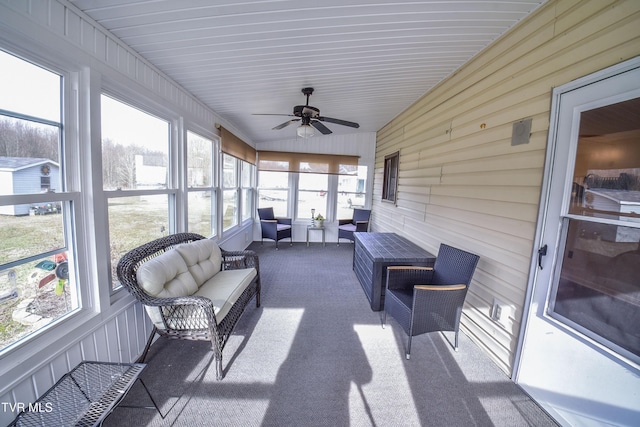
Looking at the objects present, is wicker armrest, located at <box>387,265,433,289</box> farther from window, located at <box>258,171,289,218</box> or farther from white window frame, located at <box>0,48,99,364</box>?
window, located at <box>258,171,289,218</box>

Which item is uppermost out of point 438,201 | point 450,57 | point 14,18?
point 450,57

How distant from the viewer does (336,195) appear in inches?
227

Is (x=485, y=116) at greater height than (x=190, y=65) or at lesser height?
lesser

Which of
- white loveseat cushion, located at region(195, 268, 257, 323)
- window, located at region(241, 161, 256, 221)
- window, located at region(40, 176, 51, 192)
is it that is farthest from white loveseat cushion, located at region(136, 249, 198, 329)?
window, located at region(241, 161, 256, 221)

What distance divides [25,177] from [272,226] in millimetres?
3943

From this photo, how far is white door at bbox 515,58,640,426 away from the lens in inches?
46.7

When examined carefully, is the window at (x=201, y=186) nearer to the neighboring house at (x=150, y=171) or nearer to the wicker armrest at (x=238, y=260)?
the neighboring house at (x=150, y=171)

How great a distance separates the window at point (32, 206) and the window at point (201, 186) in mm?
1349

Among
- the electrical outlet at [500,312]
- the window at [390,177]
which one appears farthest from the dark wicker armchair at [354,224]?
the electrical outlet at [500,312]

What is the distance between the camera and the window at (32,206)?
1.13 metres

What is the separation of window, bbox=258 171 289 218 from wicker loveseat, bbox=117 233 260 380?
3.41 metres

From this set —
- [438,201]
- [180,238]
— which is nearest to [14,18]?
[180,238]

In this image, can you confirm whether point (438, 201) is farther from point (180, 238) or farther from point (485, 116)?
point (180, 238)

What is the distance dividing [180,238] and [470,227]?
288cm
